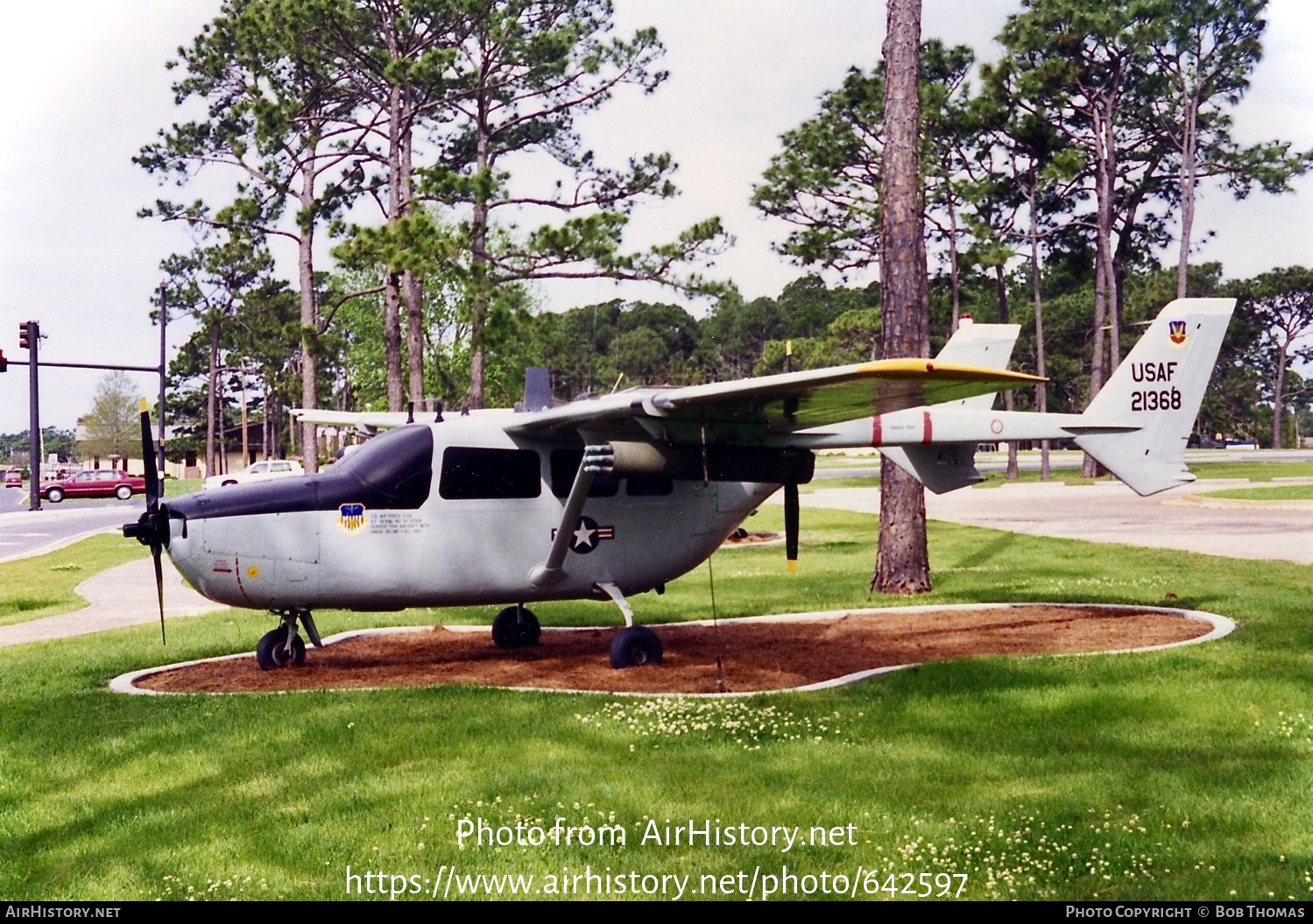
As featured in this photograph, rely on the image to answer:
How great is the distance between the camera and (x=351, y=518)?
10.9 meters

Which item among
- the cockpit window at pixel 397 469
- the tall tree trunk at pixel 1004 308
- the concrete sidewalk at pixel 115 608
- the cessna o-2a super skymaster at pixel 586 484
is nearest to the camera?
the cessna o-2a super skymaster at pixel 586 484

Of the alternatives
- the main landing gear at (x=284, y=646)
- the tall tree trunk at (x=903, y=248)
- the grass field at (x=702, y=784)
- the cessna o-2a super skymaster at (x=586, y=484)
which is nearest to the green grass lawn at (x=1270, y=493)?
the tall tree trunk at (x=903, y=248)

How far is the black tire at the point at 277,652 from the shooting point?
1185cm

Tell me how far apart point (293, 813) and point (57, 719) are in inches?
160

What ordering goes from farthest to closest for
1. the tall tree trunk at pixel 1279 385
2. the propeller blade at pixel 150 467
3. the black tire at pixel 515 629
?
the tall tree trunk at pixel 1279 385
the black tire at pixel 515 629
the propeller blade at pixel 150 467

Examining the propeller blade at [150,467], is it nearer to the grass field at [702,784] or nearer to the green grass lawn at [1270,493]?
the grass field at [702,784]

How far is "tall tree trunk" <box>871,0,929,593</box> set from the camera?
16047 mm

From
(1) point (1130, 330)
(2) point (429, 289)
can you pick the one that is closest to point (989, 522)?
(2) point (429, 289)

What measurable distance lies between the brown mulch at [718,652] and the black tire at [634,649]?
0.41 ft

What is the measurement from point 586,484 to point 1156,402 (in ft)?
21.4

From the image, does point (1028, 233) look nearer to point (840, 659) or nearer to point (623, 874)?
point (840, 659)

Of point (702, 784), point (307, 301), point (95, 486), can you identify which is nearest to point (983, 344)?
point (702, 784)

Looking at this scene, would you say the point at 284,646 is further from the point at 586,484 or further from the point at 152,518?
the point at 586,484

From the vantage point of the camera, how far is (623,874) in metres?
5.66
